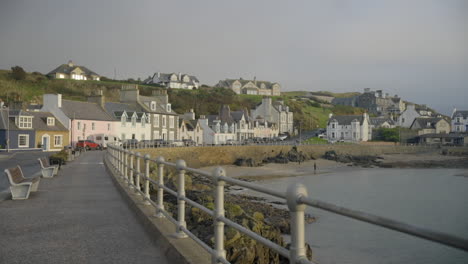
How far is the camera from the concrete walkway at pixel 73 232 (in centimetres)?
591

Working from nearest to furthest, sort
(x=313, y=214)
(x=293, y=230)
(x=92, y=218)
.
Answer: (x=293, y=230) < (x=92, y=218) < (x=313, y=214)

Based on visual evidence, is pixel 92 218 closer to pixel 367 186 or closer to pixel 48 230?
pixel 48 230

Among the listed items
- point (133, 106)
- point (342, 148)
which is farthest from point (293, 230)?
point (342, 148)

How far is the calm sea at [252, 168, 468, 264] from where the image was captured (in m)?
15.2

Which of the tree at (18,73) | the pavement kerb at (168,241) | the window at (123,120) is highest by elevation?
the tree at (18,73)

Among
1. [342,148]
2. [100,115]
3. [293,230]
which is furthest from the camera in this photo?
[342,148]

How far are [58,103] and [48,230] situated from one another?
49.1 m

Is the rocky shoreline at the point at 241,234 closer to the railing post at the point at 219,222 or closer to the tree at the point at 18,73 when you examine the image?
the railing post at the point at 219,222

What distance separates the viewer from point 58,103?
2064 inches

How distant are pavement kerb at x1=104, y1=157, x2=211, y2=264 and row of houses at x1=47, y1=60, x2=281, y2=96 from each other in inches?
4301

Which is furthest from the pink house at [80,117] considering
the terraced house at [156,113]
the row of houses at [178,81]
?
the row of houses at [178,81]

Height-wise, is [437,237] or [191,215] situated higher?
[437,237]

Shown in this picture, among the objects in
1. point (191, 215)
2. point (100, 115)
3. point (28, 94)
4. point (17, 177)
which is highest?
point (28, 94)

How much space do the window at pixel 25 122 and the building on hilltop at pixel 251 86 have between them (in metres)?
104
